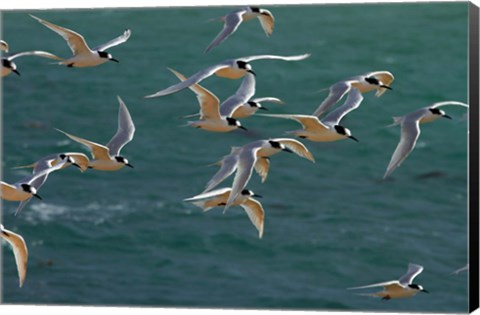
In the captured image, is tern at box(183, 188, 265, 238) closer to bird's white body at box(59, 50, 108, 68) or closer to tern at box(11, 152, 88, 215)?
tern at box(11, 152, 88, 215)

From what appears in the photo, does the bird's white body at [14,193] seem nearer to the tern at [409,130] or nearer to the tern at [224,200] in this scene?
the tern at [224,200]

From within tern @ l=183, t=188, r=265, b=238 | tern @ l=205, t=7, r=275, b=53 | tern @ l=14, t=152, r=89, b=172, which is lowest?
tern @ l=183, t=188, r=265, b=238

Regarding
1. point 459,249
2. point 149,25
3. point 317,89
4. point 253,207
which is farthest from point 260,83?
point 253,207

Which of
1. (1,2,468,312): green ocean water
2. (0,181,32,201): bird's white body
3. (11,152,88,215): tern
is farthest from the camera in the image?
(1,2,468,312): green ocean water

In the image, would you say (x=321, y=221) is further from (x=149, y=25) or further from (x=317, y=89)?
(x=149, y=25)

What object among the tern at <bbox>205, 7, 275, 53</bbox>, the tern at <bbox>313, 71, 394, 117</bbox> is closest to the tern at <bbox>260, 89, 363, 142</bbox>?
the tern at <bbox>313, 71, 394, 117</bbox>

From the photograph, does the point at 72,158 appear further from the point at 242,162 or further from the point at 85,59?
Result: the point at 242,162

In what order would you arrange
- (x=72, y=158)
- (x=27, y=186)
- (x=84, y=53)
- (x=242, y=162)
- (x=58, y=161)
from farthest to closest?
(x=84, y=53) < (x=72, y=158) < (x=58, y=161) < (x=27, y=186) < (x=242, y=162)

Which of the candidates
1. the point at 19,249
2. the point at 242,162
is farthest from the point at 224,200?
the point at 19,249
